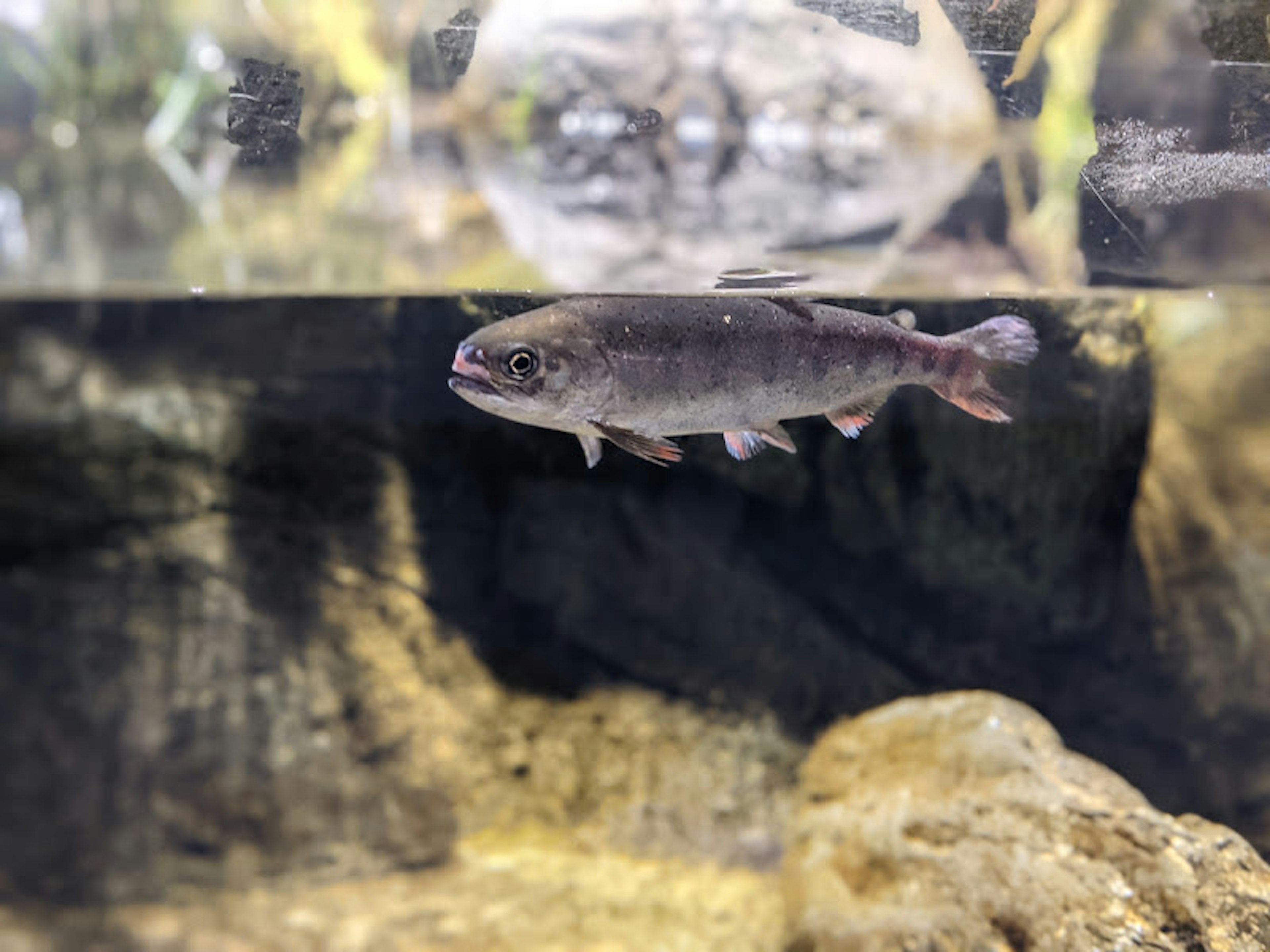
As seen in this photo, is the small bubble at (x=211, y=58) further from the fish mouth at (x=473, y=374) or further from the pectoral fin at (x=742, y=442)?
the pectoral fin at (x=742, y=442)

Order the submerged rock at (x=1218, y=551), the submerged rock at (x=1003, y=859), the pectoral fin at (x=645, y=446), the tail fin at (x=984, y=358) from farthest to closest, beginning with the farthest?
the submerged rock at (x=1218, y=551) → the submerged rock at (x=1003, y=859) → the tail fin at (x=984, y=358) → the pectoral fin at (x=645, y=446)

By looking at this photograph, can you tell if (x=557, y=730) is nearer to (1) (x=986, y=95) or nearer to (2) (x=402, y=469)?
(2) (x=402, y=469)

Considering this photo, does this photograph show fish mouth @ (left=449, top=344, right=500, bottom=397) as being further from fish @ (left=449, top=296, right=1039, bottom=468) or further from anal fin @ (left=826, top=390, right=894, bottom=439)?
anal fin @ (left=826, top=390, right=894, bottom=439)

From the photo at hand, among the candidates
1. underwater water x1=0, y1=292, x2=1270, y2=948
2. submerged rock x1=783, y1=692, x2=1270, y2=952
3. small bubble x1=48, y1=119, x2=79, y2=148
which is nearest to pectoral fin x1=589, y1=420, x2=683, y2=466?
submerged rock x1=783, y1=692, x2=1270, y2=952

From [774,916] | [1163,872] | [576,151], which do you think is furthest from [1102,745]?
[576,151]

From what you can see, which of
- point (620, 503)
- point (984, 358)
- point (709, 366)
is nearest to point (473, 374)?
point (709, 366)

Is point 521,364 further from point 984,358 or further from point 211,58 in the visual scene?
point 211,58

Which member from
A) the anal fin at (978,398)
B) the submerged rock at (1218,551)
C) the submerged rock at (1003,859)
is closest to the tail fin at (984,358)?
the anal fin at (978,398)
